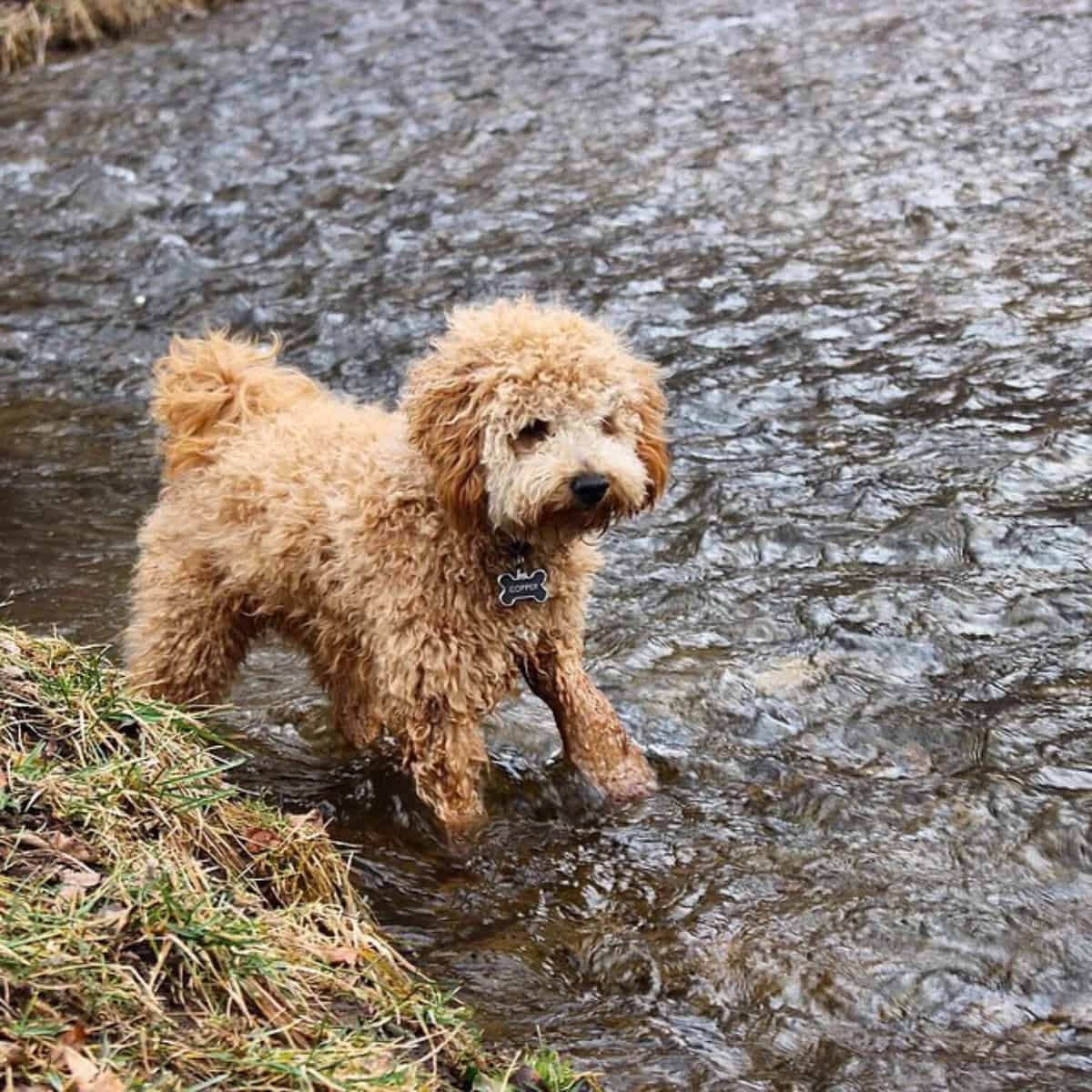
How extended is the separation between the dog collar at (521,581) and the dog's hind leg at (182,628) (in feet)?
4.17

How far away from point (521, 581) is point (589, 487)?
616 mm

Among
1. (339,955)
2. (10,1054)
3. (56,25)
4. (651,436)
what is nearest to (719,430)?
(651,436)

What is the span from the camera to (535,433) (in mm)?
5039

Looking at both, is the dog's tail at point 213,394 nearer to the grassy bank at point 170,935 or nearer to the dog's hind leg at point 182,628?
the dog's hind leg at point 182,628

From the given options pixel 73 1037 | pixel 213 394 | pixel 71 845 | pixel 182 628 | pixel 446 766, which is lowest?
pixel 446 766

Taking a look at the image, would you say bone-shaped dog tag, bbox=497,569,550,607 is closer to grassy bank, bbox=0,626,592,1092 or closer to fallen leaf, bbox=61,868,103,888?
grassy bank, bbox=0,626,592,1092

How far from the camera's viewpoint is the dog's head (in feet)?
16.1

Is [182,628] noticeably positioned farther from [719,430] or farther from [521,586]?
[719,430]

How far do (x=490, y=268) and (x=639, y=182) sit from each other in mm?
1680

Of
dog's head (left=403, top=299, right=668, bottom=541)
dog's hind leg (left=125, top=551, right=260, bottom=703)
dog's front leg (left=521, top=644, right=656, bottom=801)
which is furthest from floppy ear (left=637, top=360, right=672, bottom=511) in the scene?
dog's hind leg (left=125, top=551, right=260, bottom=703)

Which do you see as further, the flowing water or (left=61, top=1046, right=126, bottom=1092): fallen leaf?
the flowing water

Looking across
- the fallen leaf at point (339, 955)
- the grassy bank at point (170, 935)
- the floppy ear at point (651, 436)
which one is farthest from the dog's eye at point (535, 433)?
the fallen leaf at point (339, 955)

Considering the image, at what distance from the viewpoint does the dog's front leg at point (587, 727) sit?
5562 millimetres

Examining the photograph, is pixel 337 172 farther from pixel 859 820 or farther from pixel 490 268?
pixel 859 820
